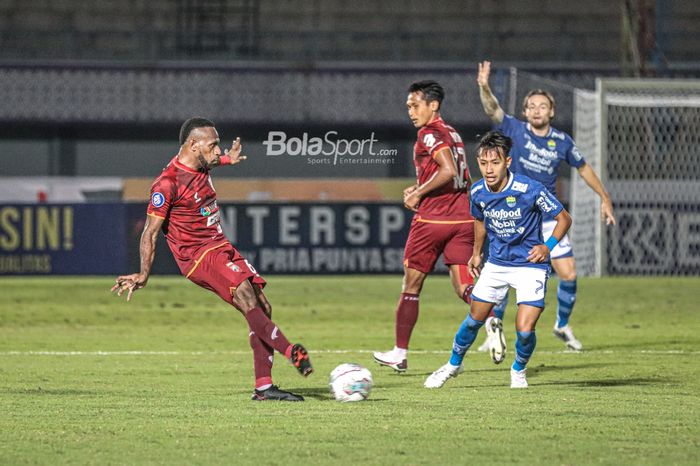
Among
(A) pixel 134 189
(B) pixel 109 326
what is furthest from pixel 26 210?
(B) pixel 109 326

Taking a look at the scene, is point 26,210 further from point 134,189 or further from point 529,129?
point 529,129

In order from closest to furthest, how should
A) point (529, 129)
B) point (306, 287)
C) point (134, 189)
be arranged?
point (529, 129), point (306, 287), point (134, 189)

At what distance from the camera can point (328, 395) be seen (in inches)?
300

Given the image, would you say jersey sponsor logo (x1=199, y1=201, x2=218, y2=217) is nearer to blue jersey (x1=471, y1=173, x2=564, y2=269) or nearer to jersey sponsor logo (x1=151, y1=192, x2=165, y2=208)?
jersey sponsor logo (x1=151, y1=192, x2=165, y2=208)

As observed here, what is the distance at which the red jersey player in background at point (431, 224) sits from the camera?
8945 millimetres

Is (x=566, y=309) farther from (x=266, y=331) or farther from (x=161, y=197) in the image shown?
(x=161, y=197)

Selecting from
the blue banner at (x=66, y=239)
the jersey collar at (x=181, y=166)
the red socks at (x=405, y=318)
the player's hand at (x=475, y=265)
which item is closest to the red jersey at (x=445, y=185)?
the red socks at (x=405, y=318)

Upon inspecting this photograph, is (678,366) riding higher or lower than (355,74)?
lower

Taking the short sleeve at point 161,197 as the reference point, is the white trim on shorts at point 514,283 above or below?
below

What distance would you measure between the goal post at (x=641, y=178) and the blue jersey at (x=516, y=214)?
31.6ft

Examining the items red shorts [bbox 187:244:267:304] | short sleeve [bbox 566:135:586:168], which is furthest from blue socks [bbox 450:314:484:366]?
short sleeve [bbox 566:135:586:168]

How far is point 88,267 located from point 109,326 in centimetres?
797

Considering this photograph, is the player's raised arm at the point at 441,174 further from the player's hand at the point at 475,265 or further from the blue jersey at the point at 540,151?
the blue jersey at the point at 540,151

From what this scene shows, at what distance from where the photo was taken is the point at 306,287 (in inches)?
777
